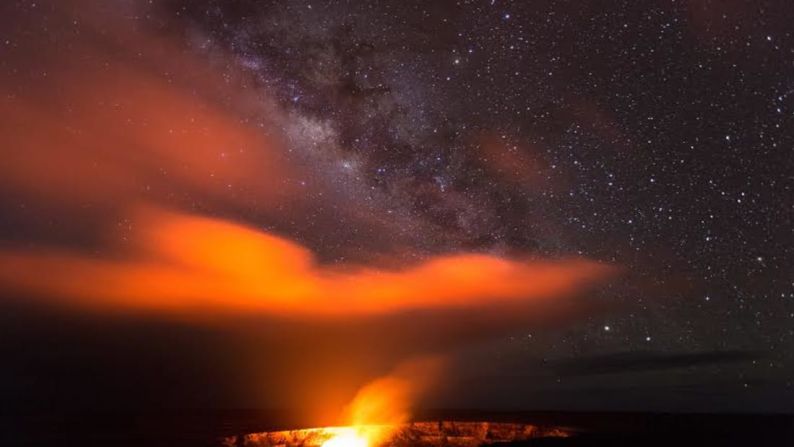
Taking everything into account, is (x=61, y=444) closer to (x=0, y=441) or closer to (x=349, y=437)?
(x=0, y=441)

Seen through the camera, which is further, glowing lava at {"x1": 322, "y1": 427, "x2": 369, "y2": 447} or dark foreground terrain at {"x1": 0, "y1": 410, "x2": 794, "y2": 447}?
dark foreground terrain at {"x1": 0, "y1": 410, "x2": 794, "y2": 447}

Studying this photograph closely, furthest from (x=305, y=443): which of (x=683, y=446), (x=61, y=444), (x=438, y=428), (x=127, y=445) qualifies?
(x=61, y=444)

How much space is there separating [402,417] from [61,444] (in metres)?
61.1

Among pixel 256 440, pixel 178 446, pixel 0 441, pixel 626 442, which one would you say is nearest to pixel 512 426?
pixel 626 442

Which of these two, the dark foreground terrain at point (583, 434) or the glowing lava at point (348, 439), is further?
the dark foreground terrain at point (583, 434)

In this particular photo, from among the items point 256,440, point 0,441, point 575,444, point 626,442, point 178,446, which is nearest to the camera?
point 575,444

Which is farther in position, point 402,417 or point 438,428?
point 402,417

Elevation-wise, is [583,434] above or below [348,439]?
above

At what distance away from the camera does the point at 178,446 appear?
7262cm

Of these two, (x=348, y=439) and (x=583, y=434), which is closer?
(x=348, y=439)

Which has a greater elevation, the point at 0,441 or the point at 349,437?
the point at 349,437

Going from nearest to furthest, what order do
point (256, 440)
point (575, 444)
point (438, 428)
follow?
point (575, 444) < point (256, 440) < point (438, 428)

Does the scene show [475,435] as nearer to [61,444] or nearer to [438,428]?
[438,428]

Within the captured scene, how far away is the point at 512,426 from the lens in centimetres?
5084
